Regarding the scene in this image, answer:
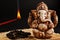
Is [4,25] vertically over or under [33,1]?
under

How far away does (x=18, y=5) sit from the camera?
177 cm

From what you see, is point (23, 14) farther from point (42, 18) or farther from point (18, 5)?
point (42, 18)

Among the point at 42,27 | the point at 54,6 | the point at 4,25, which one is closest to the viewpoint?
the point at 42,27

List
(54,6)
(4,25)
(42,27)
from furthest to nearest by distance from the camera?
(54,6), (4,25), (42,27)

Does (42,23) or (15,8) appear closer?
(42,23)

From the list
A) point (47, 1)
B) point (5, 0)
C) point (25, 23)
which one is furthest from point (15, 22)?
point (47, 1)

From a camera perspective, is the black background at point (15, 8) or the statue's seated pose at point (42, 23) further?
the black background at point (15, 8)

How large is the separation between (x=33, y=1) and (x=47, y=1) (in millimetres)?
133

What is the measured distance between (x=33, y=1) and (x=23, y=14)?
16cm

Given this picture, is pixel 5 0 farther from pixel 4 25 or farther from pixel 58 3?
pixel 58 3

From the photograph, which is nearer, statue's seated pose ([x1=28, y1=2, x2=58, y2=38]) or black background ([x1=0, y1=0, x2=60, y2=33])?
statue's seated pose ([x1=28, y1=2, x2=58, y2=38])

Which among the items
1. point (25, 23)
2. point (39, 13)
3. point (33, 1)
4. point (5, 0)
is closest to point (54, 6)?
point (33, 1)

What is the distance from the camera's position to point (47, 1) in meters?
1.80

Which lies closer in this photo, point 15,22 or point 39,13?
point 39,13
